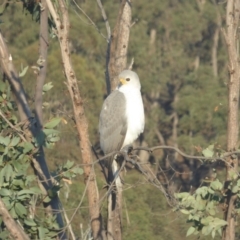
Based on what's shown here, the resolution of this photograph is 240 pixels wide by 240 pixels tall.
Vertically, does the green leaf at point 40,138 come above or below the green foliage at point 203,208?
above

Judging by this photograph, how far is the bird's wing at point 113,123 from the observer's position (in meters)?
7.53

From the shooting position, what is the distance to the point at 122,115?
7.59 meters

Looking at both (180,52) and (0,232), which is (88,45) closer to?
(180,52)

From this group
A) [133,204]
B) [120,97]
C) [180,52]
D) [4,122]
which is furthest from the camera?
[180,52]

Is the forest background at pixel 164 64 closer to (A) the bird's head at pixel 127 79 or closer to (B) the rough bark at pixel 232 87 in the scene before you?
(A) the bird's head at pixel 127 79

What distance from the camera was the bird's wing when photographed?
297 inches

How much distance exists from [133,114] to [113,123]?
9.0 inches

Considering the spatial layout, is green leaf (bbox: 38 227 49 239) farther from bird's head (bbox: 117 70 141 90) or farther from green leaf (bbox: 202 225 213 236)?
bird's head (bbox: 117 70 141 90)

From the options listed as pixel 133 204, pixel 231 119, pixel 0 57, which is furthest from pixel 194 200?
pixel 133 204

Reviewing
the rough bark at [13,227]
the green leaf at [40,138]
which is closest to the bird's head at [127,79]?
the green leaf at [40,138]

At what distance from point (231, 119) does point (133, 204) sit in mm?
10866

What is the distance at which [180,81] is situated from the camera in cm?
3356

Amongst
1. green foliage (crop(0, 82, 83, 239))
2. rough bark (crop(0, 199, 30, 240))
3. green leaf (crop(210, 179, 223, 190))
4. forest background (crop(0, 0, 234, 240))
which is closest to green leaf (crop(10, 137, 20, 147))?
green foliage (crop(0, 82, 83, 239))

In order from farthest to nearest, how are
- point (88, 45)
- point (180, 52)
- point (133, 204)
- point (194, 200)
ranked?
point (180, 52) → point (88, 45) → point (133, 204) → point (194, 200)
